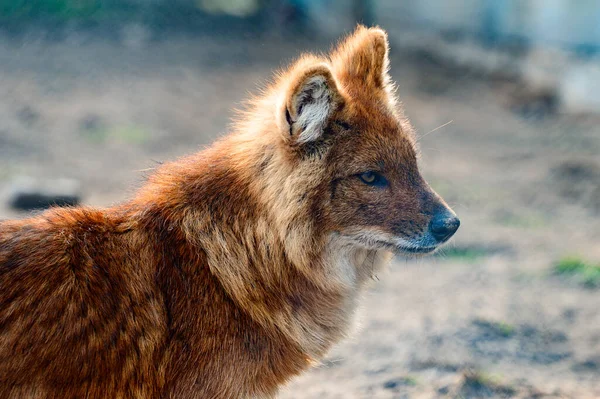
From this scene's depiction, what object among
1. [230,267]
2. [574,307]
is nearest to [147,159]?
[574,307]

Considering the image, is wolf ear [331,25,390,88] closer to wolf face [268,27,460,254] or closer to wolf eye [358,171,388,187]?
wolf face [268,27,460,254]

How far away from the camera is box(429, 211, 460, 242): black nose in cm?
413

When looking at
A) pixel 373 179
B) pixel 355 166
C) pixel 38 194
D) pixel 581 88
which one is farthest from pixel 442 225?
pixel 581 88

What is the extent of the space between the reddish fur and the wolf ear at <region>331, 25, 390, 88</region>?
3cm

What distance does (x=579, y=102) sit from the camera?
11.8m

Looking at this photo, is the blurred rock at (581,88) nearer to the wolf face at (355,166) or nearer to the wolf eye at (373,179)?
the wolf face at (355,166)

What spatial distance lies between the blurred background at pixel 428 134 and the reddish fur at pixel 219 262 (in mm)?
663

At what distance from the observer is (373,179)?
13.4ft

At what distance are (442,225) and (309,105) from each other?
1000 mm

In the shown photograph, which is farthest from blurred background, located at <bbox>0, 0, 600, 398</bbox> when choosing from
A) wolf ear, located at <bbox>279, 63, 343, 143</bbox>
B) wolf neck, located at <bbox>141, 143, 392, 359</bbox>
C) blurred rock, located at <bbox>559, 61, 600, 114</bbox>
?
wolf ear, located at <bbox>279, 63, 343, 143</bbox>

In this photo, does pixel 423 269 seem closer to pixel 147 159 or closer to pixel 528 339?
pixel 528 339

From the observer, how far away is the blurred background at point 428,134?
563 centimetres

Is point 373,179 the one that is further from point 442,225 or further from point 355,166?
point 442,225

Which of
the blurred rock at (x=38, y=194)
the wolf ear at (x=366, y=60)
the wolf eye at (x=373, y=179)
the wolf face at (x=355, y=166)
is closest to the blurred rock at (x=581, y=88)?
the blurred rock at (x=38, y=194)
